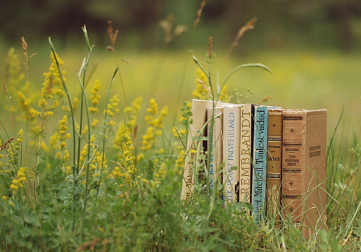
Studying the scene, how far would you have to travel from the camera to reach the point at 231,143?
149cm

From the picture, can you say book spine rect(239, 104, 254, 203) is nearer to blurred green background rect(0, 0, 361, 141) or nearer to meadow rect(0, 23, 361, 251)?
meadow rect(0, 23, 361, 251)

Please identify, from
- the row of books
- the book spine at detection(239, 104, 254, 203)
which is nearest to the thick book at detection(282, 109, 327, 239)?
the row of books

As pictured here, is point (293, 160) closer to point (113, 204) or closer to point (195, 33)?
point (113, 204)

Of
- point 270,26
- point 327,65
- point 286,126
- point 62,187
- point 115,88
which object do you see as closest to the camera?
point 62,187

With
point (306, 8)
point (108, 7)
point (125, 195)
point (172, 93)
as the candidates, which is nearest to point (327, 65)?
point (306, 8)

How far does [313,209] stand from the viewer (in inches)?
59.3

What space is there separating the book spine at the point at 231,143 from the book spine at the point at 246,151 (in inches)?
0.6

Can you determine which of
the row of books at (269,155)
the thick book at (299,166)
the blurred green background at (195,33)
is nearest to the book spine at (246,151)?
the row of books at (269,155)

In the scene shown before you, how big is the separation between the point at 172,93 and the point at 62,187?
5147 millimetres

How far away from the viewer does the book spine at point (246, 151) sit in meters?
1.47

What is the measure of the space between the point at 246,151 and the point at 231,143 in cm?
6

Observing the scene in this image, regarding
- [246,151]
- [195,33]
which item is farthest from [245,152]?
[195,33]

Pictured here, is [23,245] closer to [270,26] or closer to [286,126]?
[286,126]

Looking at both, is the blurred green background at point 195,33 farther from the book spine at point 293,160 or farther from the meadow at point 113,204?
the book spine at point 293,160
